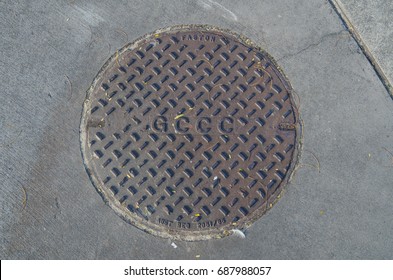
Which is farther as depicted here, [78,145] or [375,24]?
[375,24]

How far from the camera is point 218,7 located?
4.87 m

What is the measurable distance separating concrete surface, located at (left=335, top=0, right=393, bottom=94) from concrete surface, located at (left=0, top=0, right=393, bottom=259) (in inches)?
6.2

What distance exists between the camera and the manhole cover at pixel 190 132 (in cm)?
442

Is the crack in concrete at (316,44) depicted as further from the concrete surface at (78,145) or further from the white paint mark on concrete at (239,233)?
the white paint mark on concrete at (239,233)

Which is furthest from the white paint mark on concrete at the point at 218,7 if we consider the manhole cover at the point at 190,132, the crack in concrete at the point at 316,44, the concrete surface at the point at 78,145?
the crack in concrete at the point at 316,44

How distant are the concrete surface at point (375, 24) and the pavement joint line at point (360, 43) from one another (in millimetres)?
16

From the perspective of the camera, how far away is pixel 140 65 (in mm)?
4723

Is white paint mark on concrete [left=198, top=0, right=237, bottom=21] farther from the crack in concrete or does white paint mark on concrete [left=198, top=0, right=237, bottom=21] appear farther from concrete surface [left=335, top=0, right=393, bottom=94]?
concrete surface [left=335, top=0, right=393, bottom=94]

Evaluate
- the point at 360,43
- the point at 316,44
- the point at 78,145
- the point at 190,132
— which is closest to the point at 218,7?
the point at 316,44

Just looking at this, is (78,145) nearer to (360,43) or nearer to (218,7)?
(218,7)

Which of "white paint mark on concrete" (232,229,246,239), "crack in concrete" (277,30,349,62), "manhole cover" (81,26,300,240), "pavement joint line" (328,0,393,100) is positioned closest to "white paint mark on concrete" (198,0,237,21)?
"manhole cover" (81,26,300,240)

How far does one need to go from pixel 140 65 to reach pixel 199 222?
6.26 feet

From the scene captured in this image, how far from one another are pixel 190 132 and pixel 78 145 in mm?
Answer: 1268
